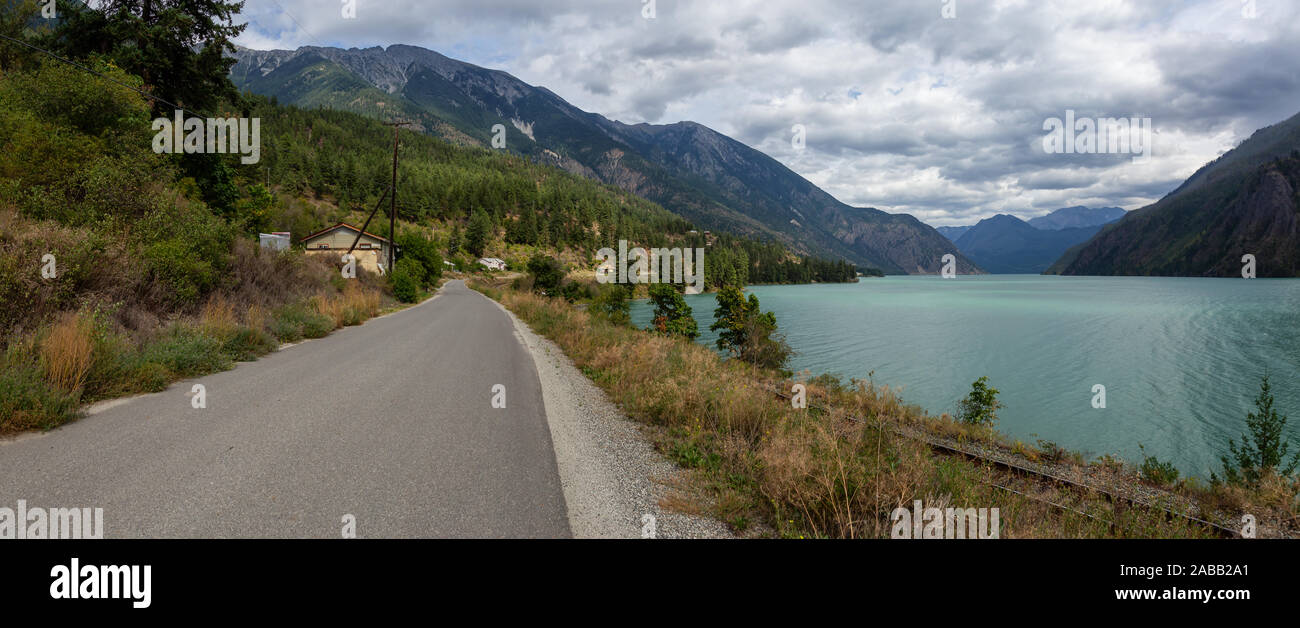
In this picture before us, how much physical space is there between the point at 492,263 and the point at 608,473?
108 metres

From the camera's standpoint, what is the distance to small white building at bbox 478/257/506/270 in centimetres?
10375

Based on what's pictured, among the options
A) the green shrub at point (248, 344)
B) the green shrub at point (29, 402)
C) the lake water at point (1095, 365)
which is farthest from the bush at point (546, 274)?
the green shrub at point (29, 402)

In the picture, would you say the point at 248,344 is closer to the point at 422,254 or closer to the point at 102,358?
the point at 102,358

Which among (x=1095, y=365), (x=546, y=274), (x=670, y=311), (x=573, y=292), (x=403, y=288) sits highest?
(x=546, y=274)

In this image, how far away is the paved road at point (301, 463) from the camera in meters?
3.41

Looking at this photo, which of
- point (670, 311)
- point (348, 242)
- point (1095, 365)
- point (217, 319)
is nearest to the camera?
point (217, 319)

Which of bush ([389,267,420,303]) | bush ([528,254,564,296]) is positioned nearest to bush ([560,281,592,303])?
bush ([528,254,564,296])

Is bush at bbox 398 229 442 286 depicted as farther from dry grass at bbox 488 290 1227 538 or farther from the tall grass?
dry grass at bbox 488 290 1227 538

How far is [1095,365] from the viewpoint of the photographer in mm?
29969

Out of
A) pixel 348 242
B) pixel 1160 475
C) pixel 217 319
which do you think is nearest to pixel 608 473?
pixel 217 319

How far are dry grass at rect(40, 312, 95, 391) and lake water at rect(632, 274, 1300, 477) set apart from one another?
21.4m

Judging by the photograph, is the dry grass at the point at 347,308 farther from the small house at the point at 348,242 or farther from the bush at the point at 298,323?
the small house at the point at 348,242

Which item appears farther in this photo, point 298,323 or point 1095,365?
point 1095,365

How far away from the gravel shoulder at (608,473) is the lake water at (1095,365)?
15709 millimetres
